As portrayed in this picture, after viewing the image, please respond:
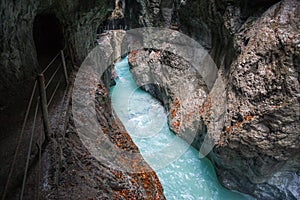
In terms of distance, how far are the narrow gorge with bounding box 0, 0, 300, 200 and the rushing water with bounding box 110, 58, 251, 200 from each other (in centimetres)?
6

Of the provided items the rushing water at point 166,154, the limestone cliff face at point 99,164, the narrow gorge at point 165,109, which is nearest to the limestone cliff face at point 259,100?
the narrow gorge at point 165,109

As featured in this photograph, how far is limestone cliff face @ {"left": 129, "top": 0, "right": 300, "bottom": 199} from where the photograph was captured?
6848mm

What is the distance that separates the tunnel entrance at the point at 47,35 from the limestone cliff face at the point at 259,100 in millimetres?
7354

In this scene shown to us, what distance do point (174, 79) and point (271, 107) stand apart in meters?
7.98

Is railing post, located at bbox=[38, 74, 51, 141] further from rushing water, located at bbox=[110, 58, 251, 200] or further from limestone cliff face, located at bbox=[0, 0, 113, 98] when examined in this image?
rushing water, located at bbox=[110, 58, 251, 200]

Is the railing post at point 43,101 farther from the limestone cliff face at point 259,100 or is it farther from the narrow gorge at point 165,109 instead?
the limestone cliff face at point 259,100

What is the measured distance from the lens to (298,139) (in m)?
7.00

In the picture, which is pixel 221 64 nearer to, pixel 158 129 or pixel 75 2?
pixel 158 129

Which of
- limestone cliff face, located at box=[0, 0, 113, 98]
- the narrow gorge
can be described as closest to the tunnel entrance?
the narrow gorge

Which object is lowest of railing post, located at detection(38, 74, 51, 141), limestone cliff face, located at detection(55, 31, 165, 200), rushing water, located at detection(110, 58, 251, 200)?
rushing water, located at detection(110, 58, 251, 200)

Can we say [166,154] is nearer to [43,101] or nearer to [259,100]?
[259,100]

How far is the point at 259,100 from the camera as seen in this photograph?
7.35m

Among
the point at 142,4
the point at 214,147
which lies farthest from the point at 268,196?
the point at 142,4

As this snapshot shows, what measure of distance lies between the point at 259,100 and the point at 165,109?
26.8 feet
